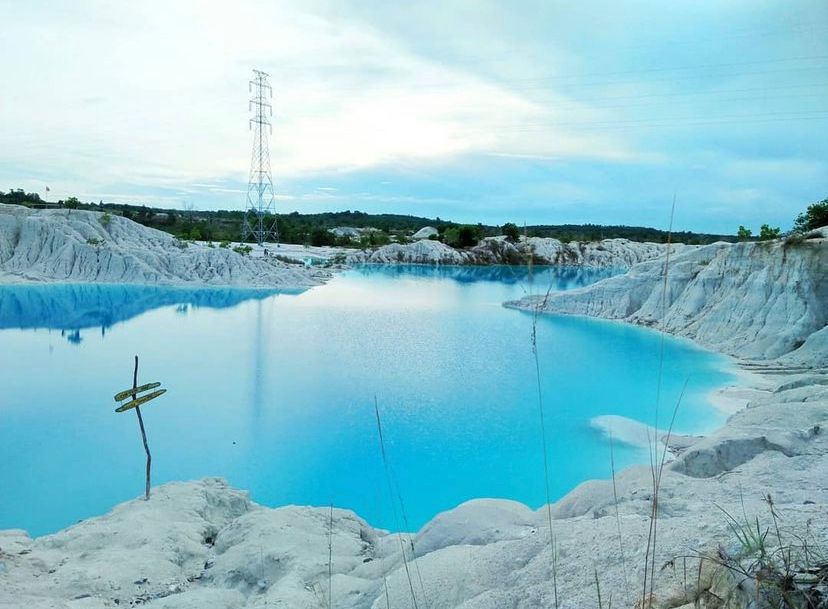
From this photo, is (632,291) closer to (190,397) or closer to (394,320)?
(394,320)

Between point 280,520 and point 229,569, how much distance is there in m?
1.16

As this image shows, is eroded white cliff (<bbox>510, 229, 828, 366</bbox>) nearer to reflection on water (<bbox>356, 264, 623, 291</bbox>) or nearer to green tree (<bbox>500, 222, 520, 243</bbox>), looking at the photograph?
reflection on water (<bbox>356, 264, 623, 291</bbox>)

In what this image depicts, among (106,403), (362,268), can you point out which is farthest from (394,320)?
(362,268)

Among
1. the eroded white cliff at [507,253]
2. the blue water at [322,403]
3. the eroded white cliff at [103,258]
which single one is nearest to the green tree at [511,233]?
the eroded white cliff at [507,253]

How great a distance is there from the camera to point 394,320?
25.0 meters

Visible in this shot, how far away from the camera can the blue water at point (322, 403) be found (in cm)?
919

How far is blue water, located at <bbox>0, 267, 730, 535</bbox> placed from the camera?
919cm

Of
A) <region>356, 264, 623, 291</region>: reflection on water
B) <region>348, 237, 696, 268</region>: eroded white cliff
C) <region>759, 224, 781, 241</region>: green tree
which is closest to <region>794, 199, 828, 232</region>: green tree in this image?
<region>759, 224, 781, 241</region>: green tree

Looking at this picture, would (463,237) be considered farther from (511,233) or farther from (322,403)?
(322,403)

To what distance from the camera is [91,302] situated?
94.1 ft

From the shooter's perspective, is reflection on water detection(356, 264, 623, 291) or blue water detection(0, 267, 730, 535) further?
reflection on water detection(356, 264, 623, 291)

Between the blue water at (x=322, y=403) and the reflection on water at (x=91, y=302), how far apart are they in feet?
0.83

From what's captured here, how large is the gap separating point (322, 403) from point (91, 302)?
68.0 feet

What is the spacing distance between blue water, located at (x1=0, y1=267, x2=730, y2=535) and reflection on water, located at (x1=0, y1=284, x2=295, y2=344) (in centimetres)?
25
